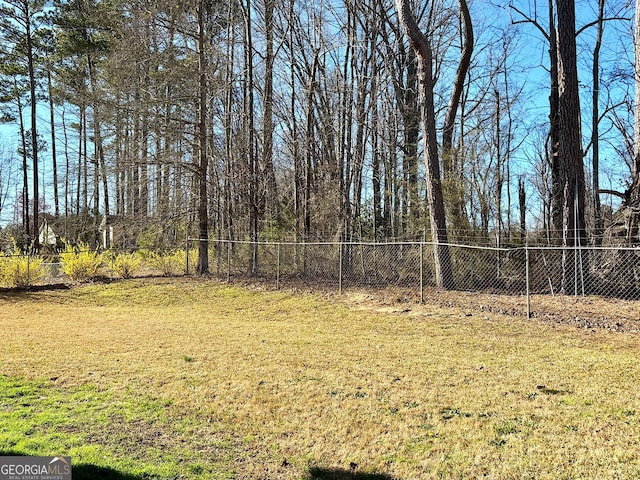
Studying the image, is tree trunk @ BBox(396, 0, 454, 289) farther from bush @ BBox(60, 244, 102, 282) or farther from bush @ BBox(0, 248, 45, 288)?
bush @ BBox(0, 248, 45, 288)

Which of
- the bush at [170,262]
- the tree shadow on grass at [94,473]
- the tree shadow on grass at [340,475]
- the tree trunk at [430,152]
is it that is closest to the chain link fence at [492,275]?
the tree trunk at [430,152]

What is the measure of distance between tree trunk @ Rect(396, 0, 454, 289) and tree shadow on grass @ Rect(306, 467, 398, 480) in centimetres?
792

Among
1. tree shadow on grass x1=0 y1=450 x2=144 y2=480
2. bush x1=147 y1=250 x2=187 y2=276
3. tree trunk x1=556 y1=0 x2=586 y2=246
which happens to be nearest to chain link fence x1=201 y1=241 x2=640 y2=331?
tree trunk x1=556 y1=0 x2=586 y2=246

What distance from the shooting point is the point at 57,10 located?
65.2ft

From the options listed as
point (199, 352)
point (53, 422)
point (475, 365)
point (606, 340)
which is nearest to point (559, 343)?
point (606, 340)

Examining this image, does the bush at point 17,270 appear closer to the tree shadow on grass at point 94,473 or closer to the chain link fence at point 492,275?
the chain link fence at point 492,275

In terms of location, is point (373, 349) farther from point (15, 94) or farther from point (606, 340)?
point (15, 94)

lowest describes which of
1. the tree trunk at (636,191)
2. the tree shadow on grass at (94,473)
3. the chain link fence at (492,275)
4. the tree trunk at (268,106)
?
the tree shadow on grass at (94,473)

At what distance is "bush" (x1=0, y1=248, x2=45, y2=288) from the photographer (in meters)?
12.0

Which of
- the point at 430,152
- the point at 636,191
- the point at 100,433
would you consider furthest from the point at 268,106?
the point at 100,433

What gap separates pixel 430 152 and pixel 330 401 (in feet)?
26.4

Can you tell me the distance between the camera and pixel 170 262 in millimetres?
15367

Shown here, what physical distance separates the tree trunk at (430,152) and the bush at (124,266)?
10.2 m

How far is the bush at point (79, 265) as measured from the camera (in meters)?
13.5
